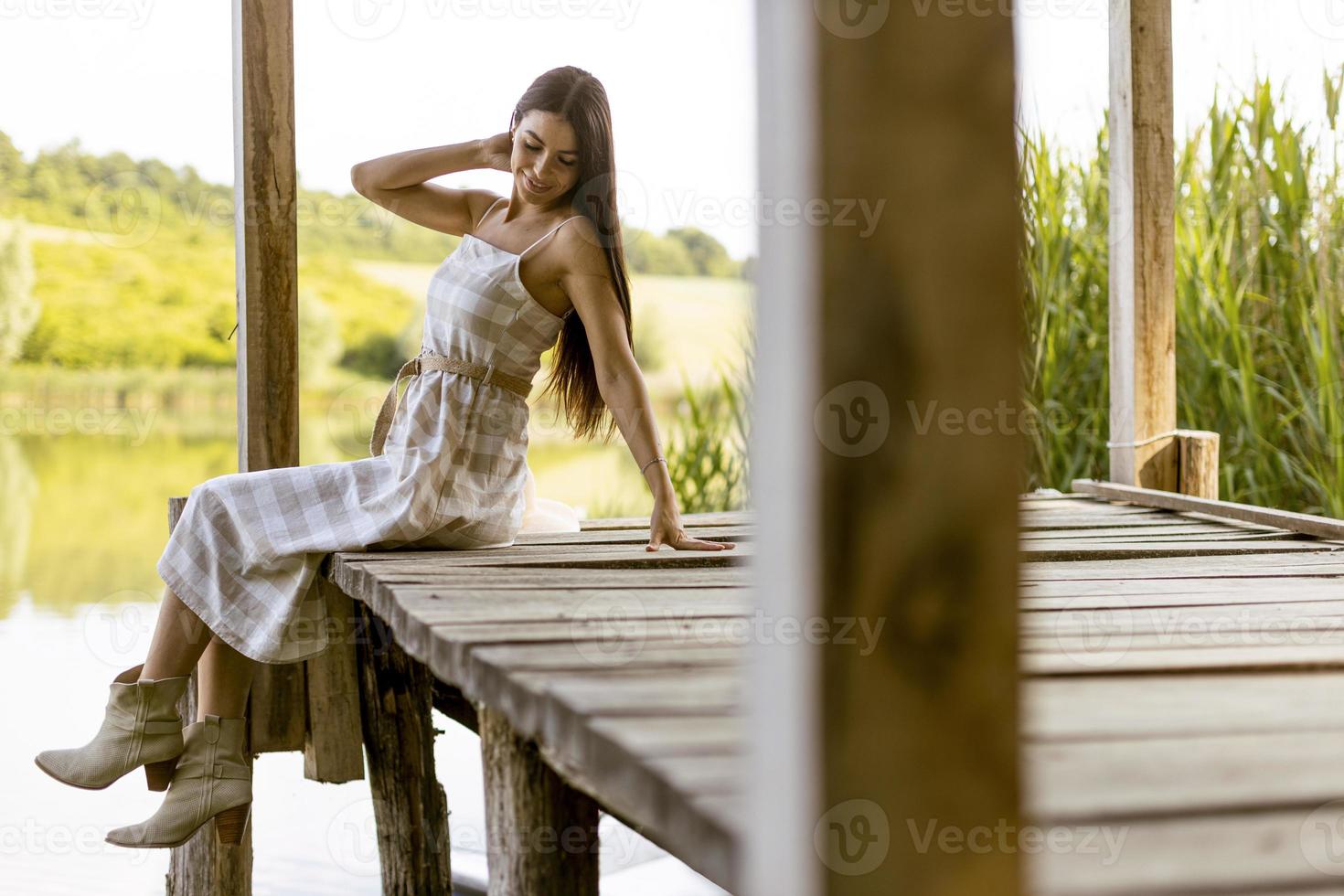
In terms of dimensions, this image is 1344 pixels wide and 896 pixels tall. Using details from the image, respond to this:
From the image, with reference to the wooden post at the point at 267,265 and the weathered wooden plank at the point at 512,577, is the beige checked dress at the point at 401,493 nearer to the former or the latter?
the weathered wooden plank at the point at 512,577

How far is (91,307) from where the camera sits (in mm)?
17031

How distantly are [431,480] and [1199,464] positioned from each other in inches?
79.4

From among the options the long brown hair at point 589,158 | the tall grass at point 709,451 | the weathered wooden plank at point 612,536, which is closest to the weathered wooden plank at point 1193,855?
the long brown hair at point 589,158

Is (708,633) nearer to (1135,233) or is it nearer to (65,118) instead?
(1135,233)

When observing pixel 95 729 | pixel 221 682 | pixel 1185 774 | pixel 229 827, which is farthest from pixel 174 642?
pixel 95 729

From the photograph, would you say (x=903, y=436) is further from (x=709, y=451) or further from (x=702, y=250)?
(x=702, y=250)

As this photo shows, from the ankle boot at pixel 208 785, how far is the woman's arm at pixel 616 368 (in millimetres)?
781

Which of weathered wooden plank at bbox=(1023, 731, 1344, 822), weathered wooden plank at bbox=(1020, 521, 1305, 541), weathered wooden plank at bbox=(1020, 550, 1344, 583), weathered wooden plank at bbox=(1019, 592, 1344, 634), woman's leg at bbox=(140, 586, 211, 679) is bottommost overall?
woman's leg at bbox=(140, 586, 211, 679)

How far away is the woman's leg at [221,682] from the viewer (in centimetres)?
225

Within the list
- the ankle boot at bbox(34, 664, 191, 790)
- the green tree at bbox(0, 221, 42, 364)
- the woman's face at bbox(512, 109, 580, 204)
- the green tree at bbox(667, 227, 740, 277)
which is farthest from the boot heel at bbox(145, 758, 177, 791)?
the green tree at bbox(0, 221, 42, 364)

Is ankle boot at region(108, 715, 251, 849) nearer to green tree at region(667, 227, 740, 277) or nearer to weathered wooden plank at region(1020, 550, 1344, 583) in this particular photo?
weathered wooden plank at region(1020, 550, 1344, 583)

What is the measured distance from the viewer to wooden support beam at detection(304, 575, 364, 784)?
8.51 ft

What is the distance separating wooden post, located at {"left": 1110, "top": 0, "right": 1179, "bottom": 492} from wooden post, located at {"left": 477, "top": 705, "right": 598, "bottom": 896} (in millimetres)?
2112

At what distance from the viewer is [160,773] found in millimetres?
2213
